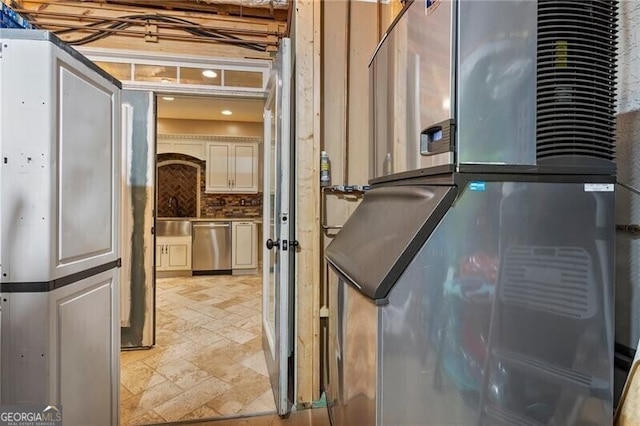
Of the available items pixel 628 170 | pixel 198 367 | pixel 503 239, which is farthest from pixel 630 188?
pixel 198 367

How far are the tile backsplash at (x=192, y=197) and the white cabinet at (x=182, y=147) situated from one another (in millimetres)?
309

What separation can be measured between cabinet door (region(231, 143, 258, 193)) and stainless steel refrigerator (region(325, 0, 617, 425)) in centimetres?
540

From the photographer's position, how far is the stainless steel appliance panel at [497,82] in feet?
2.77

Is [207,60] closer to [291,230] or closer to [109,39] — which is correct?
[109,39]

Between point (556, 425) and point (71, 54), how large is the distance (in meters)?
2.03

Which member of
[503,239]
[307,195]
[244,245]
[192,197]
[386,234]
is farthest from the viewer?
[192,197]

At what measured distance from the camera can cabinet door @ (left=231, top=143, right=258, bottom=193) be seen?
6.09m

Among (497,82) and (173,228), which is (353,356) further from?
(173,228)

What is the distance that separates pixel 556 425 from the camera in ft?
2.93

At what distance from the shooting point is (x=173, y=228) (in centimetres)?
549

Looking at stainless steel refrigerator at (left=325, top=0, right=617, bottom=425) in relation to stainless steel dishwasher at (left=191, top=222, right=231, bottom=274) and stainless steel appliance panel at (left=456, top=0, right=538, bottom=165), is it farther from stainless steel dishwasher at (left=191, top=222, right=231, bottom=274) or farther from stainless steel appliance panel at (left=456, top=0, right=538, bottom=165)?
stainless steel dishwasher at (left=191, top=222, right=231, bottom=274)

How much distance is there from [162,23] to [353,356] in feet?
10.9

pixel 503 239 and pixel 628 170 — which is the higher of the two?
pixel 628 170

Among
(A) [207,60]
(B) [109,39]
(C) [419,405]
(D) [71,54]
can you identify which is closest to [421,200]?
(C) [419,405]
